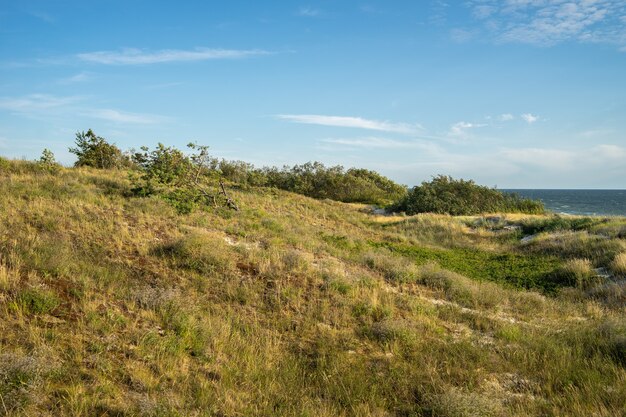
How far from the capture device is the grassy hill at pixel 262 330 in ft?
16.6

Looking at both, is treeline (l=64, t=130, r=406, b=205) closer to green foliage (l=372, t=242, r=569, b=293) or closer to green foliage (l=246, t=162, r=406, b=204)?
green foliage (l=246, t=162, r=406, b=204)

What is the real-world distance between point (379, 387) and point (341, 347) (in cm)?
142

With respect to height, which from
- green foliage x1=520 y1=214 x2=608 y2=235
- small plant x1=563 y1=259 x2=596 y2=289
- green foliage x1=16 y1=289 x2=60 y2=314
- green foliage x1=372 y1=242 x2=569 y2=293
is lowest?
green foliage x1=372 y1=242 x2=569 y2=293

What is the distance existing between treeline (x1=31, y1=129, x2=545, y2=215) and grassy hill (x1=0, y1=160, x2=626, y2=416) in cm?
540

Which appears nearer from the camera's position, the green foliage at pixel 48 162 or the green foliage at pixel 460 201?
the green foliage at pixel 48 162

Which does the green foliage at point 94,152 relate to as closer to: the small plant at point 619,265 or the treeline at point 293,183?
the treeline at point 293,183

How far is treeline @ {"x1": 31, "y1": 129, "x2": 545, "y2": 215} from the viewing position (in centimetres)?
1975

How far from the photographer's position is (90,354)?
5449 mm

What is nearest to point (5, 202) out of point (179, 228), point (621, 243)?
point (179, 228)

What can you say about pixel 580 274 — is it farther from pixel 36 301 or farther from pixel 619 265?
pixel 36 301

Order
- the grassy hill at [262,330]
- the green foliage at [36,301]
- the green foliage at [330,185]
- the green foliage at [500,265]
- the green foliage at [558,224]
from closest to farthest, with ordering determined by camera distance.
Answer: the grassy hill at [262,330]
the green foliage at [36,301]
the green foliage at [500,265]
the green foliage at [558,224]
the green foliage at [330,185]

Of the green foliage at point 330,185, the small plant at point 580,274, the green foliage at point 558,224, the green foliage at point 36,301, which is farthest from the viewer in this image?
the green foliage at point 330,185

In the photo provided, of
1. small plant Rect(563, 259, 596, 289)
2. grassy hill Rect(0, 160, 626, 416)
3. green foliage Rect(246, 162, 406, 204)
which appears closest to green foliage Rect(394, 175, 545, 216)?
green foliage Rect(246, 162, 406, 204)

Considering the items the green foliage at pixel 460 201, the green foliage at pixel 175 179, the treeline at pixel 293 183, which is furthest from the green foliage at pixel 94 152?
the green foliage at pixel 460 201
